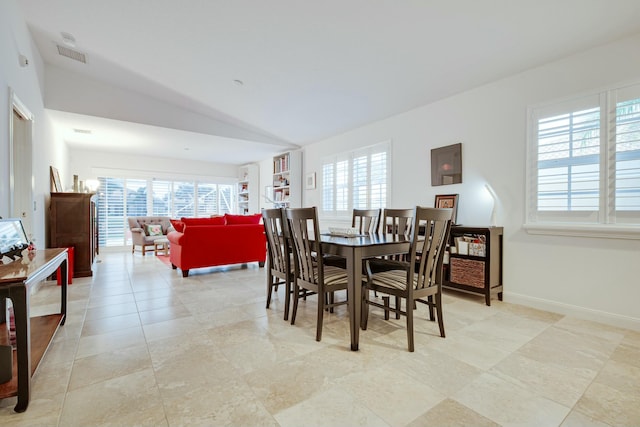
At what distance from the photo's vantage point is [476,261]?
3172mm

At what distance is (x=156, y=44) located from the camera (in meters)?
3.51

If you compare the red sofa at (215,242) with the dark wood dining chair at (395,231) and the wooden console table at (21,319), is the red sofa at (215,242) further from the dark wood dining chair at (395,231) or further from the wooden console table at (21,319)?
the wooden console table at (21,319)

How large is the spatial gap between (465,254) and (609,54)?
7.04 ft

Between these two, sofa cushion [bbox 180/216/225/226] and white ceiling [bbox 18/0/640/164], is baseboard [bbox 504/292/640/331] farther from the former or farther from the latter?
sofa cushion [bbox 180/216/225/226]

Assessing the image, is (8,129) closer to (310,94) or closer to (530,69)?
(310,94)

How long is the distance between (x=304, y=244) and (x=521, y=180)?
239cm

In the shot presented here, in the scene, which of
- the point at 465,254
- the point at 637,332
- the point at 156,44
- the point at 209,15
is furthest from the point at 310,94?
the point at 637,332

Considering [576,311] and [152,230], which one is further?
[152,230]

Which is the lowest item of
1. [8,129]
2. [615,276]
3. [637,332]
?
[637,332]

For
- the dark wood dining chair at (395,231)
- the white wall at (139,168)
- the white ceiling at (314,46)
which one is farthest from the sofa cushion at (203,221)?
the white wall at (139,168)

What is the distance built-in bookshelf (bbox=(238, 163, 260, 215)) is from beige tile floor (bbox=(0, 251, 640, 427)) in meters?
5.34

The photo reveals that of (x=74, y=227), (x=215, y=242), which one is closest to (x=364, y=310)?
(x=215, y=242)

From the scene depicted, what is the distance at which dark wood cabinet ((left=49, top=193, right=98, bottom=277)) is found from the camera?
4.32 metres

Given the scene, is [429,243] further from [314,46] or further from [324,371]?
[314,46]
